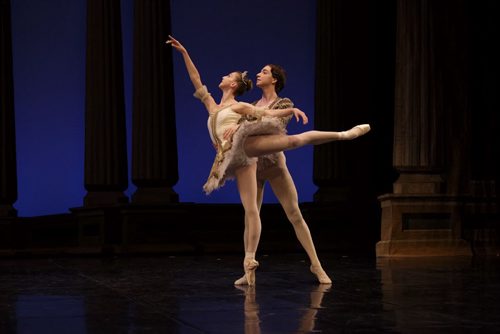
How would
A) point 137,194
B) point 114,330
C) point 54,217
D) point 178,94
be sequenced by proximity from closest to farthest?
point 114,330 → point 137,194 → point 54,217 → point 178,94

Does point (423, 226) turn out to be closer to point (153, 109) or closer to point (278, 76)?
point (153, 109)

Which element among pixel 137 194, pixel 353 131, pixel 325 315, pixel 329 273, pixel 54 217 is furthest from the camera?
pixel 54 217

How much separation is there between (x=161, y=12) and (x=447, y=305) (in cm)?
1441

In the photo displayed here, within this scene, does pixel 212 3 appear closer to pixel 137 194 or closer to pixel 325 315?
pixel 137 194

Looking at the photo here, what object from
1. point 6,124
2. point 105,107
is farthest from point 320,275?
point 6,124

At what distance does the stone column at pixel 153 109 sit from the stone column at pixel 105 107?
0.47 metres

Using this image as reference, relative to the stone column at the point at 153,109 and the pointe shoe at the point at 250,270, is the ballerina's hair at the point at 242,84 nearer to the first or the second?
the pointe shoe at the point at 250,270

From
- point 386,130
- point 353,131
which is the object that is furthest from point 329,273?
point 386,130

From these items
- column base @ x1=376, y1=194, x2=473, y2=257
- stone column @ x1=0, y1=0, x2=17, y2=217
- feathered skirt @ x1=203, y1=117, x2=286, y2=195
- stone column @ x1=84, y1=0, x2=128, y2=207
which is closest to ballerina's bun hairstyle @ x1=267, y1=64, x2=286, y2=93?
feathered skirt @ x1=203, y1=117, x2=286, y2=195

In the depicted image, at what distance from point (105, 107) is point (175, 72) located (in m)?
6.26

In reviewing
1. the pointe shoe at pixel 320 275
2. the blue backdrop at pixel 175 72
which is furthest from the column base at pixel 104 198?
the pointe shoe at pixel 320 275

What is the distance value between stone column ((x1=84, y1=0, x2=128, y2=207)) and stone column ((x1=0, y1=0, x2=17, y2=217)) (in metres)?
2.14

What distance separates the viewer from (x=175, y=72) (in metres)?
27.9

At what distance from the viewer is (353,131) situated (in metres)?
10.8
